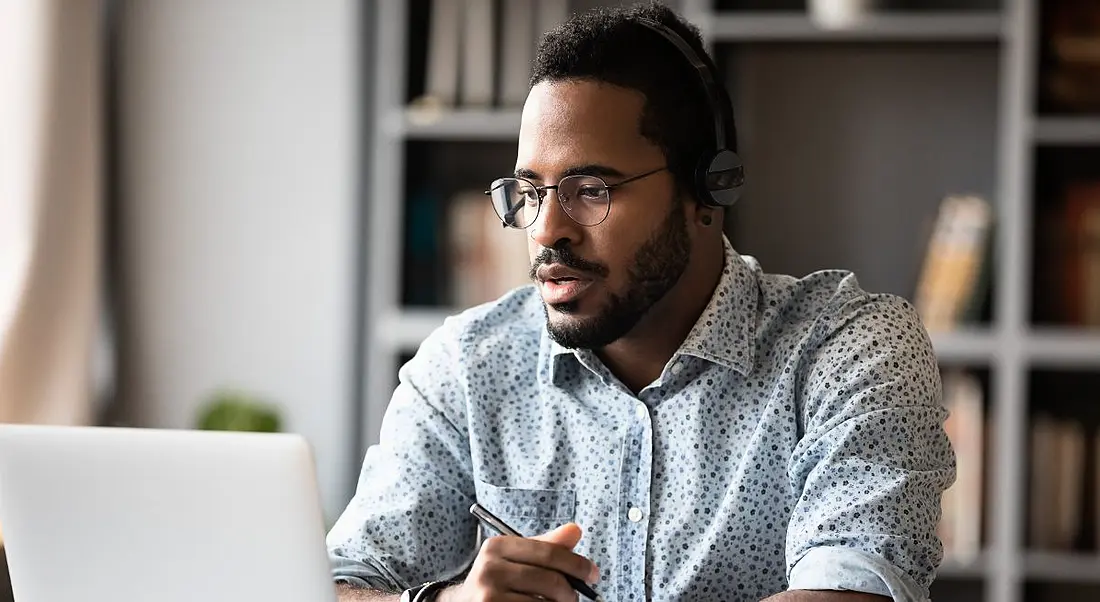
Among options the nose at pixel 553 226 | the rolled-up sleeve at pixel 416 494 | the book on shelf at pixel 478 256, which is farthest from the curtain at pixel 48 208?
the nose at pixel 553 226

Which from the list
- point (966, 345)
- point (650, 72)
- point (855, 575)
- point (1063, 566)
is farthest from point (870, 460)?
point (1063, 566)

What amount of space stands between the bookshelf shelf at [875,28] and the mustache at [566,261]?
4.60 feet

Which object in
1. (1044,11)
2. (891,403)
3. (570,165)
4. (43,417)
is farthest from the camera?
(1044,11)

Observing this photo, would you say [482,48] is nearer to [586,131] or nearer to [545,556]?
[586,131]

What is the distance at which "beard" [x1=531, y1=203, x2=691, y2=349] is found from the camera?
4.54 ft

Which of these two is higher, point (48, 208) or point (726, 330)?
point (48, 208)

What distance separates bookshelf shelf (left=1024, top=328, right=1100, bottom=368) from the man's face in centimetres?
146

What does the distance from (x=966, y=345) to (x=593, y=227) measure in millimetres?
1475

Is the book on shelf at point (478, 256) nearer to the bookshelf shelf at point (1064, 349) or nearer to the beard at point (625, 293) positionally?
the bookshelf shelf at point (1064, 349)

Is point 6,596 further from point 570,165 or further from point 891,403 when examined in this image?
point 891,403

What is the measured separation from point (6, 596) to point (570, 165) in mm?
778

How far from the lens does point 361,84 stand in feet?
9.41

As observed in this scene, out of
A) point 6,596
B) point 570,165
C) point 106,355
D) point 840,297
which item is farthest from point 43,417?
point 840,297

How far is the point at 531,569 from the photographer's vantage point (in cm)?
106
